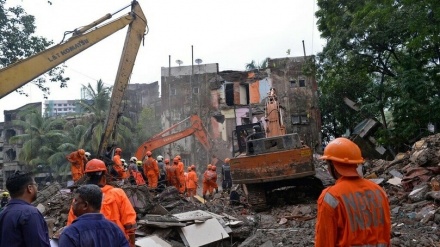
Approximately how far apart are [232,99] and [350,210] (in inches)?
1291

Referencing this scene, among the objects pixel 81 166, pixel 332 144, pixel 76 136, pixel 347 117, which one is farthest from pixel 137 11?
pixel 76 136

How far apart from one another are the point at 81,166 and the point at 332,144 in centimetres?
1000

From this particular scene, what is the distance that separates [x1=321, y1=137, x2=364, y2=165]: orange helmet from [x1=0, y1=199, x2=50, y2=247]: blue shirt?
2126 millimetres

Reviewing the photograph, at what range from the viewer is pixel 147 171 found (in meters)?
14.5

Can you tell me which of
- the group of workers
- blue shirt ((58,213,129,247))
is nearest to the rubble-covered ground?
the group of workers

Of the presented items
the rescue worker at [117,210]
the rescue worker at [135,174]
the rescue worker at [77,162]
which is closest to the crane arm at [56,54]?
the rescue worker at [77,162]

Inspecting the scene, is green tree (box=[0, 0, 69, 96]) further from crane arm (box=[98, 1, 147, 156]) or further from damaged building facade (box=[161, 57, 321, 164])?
damaged building facade (box=[161, 57, 321, 164])

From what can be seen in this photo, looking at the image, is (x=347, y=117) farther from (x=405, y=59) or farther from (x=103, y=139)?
(x=103, y=139)

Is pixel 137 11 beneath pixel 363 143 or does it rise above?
above

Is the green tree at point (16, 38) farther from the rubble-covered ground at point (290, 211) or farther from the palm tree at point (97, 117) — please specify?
the palm tree at point (97, 117)

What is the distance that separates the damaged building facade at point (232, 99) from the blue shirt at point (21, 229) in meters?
29.7

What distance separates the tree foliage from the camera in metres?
15.1

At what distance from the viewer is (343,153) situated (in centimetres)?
277

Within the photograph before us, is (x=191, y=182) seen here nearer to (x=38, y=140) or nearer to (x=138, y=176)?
(x=138, y=176)
